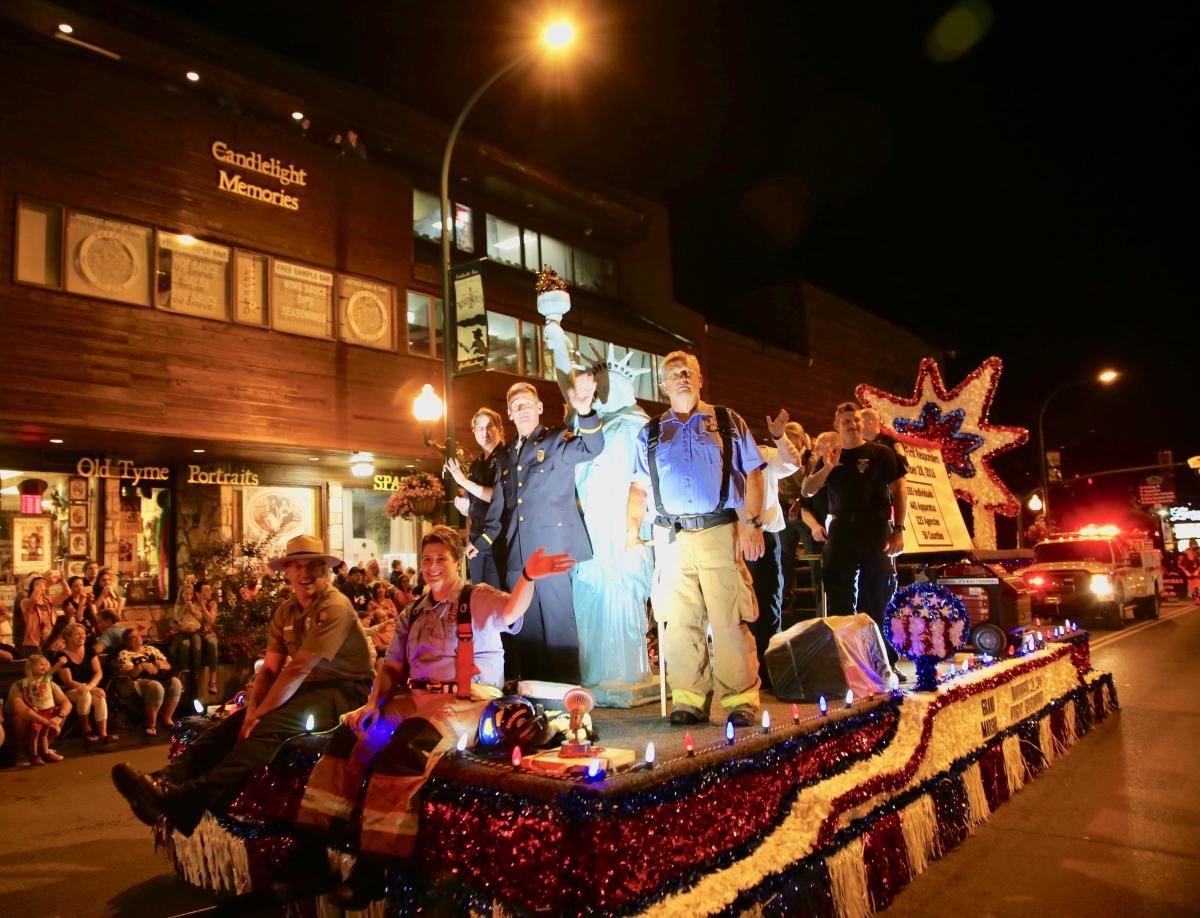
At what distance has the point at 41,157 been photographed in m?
12.7

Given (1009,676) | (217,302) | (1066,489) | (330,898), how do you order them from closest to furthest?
(330,898)
(1009,676)
(217,302)
(1066,489)

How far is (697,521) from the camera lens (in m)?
4.70

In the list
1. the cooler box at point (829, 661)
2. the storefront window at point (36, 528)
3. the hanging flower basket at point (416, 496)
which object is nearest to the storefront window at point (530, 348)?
the hanging flower basket at point (416, 496)

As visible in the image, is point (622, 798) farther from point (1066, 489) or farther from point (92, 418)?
point (1066, 489)

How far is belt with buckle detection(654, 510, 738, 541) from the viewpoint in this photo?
4.68m

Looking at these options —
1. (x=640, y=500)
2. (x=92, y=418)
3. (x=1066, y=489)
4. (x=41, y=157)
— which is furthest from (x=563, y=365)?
(x=1066, y=489)

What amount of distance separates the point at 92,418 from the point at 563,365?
1036cm

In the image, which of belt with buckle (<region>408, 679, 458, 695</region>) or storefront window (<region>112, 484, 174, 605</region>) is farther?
storefront window (<region>112, 484, 174, 605</region>)

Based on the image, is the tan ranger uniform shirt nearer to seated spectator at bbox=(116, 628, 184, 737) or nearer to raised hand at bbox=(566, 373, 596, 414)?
raised hand at bbox=(566, 373, 596, 414)

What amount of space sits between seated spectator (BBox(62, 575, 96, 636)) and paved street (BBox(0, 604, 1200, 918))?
2693 millimetres

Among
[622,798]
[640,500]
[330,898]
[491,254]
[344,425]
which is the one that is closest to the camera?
[622,798]

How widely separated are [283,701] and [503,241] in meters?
18.5

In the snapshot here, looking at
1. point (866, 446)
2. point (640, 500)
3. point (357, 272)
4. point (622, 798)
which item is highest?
point (357, 272)

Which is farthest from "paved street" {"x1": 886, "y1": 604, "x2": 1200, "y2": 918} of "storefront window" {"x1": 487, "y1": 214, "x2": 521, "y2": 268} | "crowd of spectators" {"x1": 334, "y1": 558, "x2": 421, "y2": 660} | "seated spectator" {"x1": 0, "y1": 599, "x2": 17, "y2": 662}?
"storefront window" {"x1": 487, "y1": 214, "x2": 521, "y2": 268}
